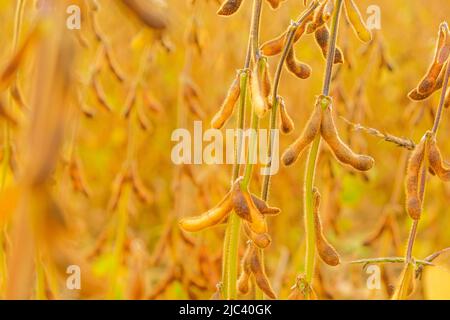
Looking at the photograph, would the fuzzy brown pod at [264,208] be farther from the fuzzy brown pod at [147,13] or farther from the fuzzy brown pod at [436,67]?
the fuzzy brown pod at [147,13]

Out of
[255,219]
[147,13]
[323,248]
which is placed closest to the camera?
[147,13]

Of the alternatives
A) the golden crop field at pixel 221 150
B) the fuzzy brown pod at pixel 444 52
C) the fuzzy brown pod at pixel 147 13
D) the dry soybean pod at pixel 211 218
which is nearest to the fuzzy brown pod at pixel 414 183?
the golden crop field at pixel 221 150

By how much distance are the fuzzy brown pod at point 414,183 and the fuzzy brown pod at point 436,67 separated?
73 millimetres

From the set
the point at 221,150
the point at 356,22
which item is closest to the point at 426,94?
the point at 356,22

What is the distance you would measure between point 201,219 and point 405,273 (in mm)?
300

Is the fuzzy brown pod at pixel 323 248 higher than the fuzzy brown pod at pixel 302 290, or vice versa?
the fuzzy brown pod at pixel 323 248

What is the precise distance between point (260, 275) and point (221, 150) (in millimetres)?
956

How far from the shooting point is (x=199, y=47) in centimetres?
165

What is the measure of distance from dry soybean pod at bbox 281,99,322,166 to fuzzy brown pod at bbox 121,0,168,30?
413 mm

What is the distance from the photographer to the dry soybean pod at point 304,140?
797mm

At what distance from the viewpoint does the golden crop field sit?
39cm

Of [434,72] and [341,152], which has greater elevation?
[434,72]

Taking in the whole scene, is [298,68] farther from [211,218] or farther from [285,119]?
[211,218]

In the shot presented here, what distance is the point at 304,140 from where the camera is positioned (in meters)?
0.81
